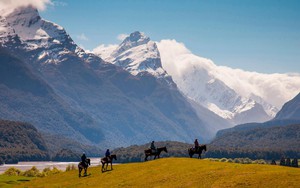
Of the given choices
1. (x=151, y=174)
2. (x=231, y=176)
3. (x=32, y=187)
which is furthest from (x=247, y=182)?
(x=32, y=187)

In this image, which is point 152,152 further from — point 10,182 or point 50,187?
point 10,182

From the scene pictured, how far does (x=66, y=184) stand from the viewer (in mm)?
92875

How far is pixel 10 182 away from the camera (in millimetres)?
115750

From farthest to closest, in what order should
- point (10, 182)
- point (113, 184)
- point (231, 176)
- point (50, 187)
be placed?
point (10, 182) < point (50, 187) < point (113, 184) < point (231, 176)

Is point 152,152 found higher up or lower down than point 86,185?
higher up

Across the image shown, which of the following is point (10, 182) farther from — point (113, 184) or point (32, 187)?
point (113, 184)

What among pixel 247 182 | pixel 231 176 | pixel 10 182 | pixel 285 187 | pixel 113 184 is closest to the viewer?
pixel 285 187

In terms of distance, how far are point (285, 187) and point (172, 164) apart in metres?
30.4

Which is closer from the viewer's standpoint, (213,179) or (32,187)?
(213,179)

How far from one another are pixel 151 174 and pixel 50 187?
19.2 metres

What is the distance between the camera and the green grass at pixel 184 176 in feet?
228

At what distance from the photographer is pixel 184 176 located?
8056cm

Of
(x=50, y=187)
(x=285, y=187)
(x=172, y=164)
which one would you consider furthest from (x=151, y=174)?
(x=285, y=187)

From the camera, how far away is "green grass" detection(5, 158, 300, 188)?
69625mm
